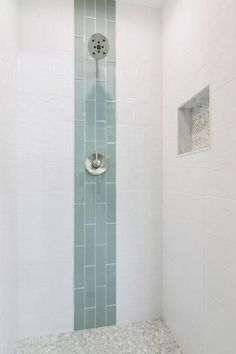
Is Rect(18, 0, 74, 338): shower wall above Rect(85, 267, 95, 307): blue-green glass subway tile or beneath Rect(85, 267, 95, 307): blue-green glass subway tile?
above

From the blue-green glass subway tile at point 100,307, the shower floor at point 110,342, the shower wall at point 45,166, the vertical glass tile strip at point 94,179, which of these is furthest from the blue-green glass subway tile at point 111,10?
the shower floor at point 110,342

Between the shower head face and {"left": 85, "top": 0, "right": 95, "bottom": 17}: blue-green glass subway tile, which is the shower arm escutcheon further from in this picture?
{"left": 85, "top": 0, "right": 95, "bottom": 17}: blue-green glass subway tile

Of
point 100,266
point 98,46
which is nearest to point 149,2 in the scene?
point 98,46

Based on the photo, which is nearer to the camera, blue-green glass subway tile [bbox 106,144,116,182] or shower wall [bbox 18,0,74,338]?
shower wall [bbox 18,0,74,338]

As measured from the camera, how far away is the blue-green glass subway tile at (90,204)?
155cm

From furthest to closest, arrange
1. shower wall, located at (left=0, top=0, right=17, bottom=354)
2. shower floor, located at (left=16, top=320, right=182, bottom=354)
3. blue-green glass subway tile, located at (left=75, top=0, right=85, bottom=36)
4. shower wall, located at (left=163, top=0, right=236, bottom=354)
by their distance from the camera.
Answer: blue-green glass subway tile, located at (left=75, top=0, right=85, bottom=36), shower floor, located at (left=16, top=320, right=182, bottom=354), shower wall, located at (left=0, top=0, right=17, bottom=354), shower wall, located at (left=163, top=0, right=236, bottom=354)

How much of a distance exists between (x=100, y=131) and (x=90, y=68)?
1.31ft

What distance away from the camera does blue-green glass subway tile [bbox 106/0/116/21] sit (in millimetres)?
1570

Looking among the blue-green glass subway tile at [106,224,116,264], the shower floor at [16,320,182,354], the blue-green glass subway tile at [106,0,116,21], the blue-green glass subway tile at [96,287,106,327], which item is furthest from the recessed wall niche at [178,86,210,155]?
the shower floor at [16,320,182,354]

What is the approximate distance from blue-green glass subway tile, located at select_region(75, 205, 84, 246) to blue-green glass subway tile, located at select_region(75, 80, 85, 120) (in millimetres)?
571

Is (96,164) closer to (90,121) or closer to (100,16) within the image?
(90,121)

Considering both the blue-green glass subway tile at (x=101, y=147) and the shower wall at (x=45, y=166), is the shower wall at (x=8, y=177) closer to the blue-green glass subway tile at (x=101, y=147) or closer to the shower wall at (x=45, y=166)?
the shower wall at (x=45, y=166)

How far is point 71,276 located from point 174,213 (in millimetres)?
751

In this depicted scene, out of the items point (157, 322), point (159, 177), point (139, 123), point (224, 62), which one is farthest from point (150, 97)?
point (157, 322)
